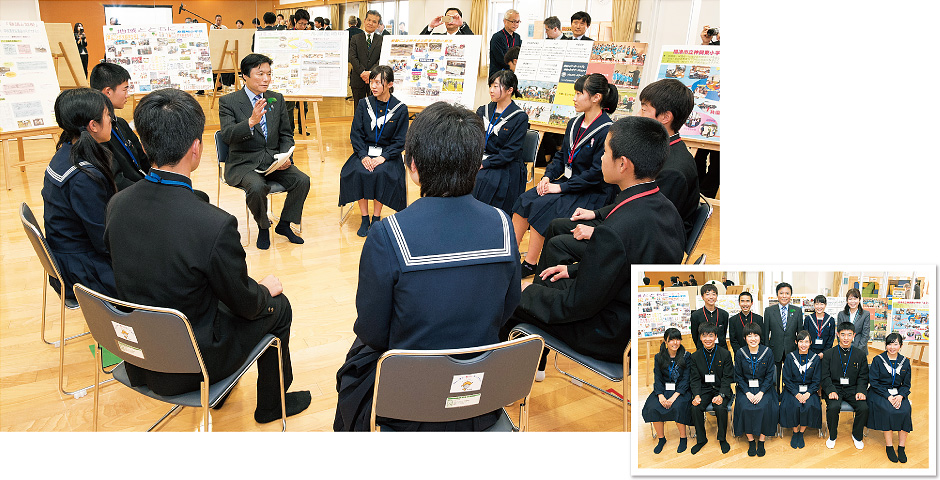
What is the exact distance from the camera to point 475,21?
11.2m

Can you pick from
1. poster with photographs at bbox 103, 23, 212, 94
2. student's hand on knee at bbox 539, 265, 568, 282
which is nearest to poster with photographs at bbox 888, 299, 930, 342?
student's hand on knee at bbox 539, 265, 568, 282

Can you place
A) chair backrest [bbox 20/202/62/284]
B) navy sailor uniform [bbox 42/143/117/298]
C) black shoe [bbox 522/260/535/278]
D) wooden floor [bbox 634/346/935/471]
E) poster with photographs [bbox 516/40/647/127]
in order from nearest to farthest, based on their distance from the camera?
1. wooden floor [bbox 634/346/935/471]
2. chair backrest [bbox 20/202/62/284]
3. navy sailor uniform [bbox 42/143/117/298]
4. black shoe [bbox 522/260/535/278]
5. poster with photographs [bbox 516/40/647/127]

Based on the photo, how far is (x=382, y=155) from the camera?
16.2 feet

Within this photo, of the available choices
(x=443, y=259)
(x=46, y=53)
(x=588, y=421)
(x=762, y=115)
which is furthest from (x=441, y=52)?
(x=762, y=115)

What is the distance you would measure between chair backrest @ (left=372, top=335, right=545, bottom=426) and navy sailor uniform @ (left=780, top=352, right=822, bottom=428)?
27.8 inches

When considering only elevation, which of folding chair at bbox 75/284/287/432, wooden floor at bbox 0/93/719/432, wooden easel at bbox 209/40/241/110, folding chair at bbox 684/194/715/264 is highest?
wooden easel at bbox 209/40/241/110

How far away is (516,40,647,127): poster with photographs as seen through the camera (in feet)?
18.5

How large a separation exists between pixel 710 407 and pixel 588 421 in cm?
173

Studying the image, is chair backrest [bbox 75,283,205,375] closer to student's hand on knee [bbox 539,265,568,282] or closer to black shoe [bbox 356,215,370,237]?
student's hand on knee [bbox 539,265,568,282]

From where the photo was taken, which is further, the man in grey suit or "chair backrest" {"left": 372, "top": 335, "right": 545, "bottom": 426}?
"chair backrest" {"left": 372, "top": 335, "right": 545, "bottom": 426}

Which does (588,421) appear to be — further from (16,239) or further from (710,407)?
(16,239)

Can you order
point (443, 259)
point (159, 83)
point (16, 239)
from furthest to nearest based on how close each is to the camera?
1. point (159, 83)
2. point (16, 239)
3. point (443, 259)

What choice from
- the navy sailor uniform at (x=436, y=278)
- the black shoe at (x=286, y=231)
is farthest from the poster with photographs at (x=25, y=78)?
the navy sailor uniform at (x=436, y=278)

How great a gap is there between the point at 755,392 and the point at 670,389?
0.12m
